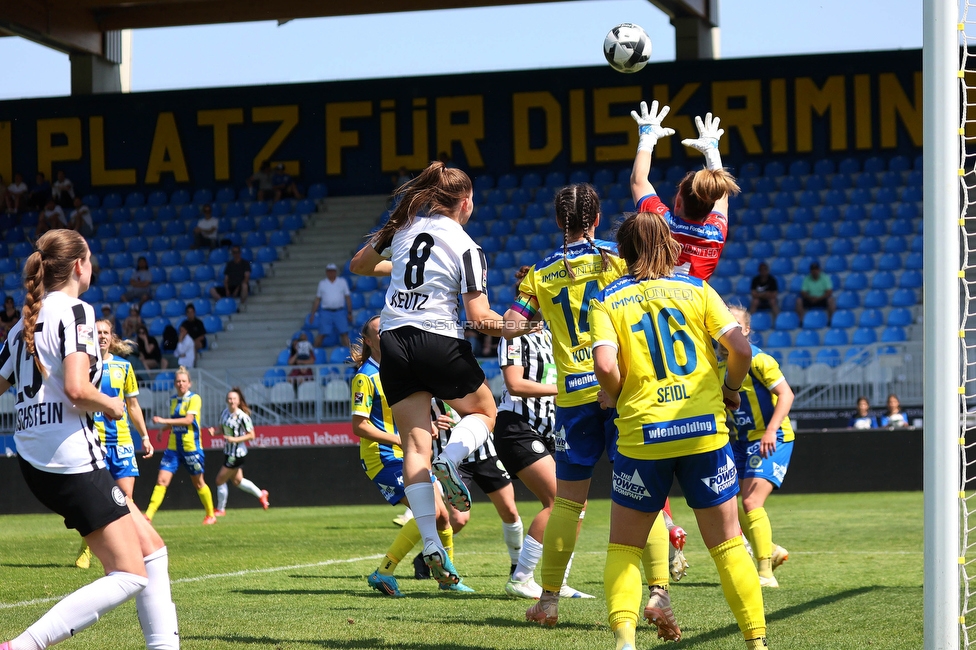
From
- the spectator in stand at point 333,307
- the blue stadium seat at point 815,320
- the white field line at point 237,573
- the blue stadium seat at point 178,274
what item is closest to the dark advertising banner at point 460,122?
the blue stadium seat at point 178,274

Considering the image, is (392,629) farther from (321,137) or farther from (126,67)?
(126,67)

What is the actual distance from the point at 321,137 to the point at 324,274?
164 inches

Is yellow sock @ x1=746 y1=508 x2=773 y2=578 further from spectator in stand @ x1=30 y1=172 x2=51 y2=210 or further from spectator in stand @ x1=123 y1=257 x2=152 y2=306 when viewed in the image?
spectator in stand @ x1=30 y1=172 x2=51 y2=210

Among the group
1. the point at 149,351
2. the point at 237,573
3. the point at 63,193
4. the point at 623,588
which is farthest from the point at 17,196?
the point at 623,588

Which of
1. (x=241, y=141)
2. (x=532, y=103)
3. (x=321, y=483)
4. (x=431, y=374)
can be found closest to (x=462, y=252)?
(x=431, y=374)

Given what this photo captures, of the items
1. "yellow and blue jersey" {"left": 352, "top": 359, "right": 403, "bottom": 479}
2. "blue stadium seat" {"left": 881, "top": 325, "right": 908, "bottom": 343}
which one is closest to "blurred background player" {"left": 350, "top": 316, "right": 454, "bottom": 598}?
"yellow and blue jersey" {"left": 352, "top": 359, "right": 403, "bottom": 479}

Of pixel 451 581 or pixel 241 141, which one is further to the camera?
pixel 241 141

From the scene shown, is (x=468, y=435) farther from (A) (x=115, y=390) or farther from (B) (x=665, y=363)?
(A) (x=115, y=390)

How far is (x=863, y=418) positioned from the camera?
672 inches

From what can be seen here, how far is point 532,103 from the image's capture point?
26734mm

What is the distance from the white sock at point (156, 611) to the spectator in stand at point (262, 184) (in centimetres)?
2348

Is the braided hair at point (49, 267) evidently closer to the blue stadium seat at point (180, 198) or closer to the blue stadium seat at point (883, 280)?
the blue stadium seat at point (883, 280)

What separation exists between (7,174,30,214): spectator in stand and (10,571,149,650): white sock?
25.7 meters

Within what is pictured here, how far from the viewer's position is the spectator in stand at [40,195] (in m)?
27.6
